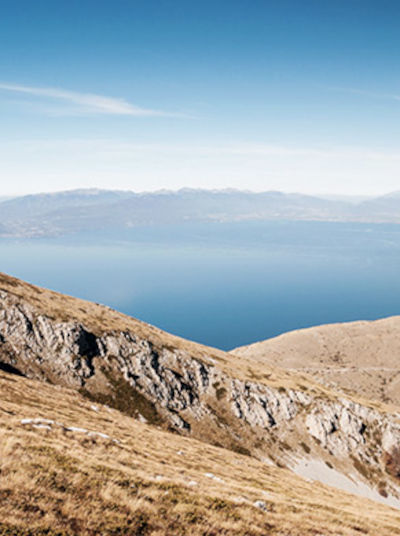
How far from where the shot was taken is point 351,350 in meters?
Answer: 184

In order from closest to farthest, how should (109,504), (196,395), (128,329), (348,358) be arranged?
(109,504), (196,395), (128,329), (348,358)

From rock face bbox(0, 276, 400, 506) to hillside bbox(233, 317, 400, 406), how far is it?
186ft

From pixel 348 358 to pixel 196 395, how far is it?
129m

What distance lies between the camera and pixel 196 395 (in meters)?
77.9

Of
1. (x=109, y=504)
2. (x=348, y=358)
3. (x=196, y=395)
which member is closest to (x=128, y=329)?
(x=196, y=395)

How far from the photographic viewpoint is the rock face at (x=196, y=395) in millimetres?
67000

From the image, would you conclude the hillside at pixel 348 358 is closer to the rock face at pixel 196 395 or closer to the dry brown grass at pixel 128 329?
the dry brown grass at pixel 128 329

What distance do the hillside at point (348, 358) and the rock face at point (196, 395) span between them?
186 ft

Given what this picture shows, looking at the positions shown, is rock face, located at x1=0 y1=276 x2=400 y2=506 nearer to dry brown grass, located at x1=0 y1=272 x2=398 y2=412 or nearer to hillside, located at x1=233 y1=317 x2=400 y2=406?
dry brown grass, located at x1=0 y1=272 x2=398 y2=412

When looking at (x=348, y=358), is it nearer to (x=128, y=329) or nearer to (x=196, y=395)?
(x=196, y=395)

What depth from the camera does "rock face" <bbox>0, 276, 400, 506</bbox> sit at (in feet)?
220

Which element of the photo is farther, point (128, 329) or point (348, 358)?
point (348, 358)

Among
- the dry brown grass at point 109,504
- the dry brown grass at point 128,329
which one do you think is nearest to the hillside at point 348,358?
the dry brown grass at point 128,329

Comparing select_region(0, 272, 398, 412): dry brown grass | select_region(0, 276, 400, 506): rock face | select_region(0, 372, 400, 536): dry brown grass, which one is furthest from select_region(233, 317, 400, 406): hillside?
select_region(0, 372, 400, 536): dry brown grass
